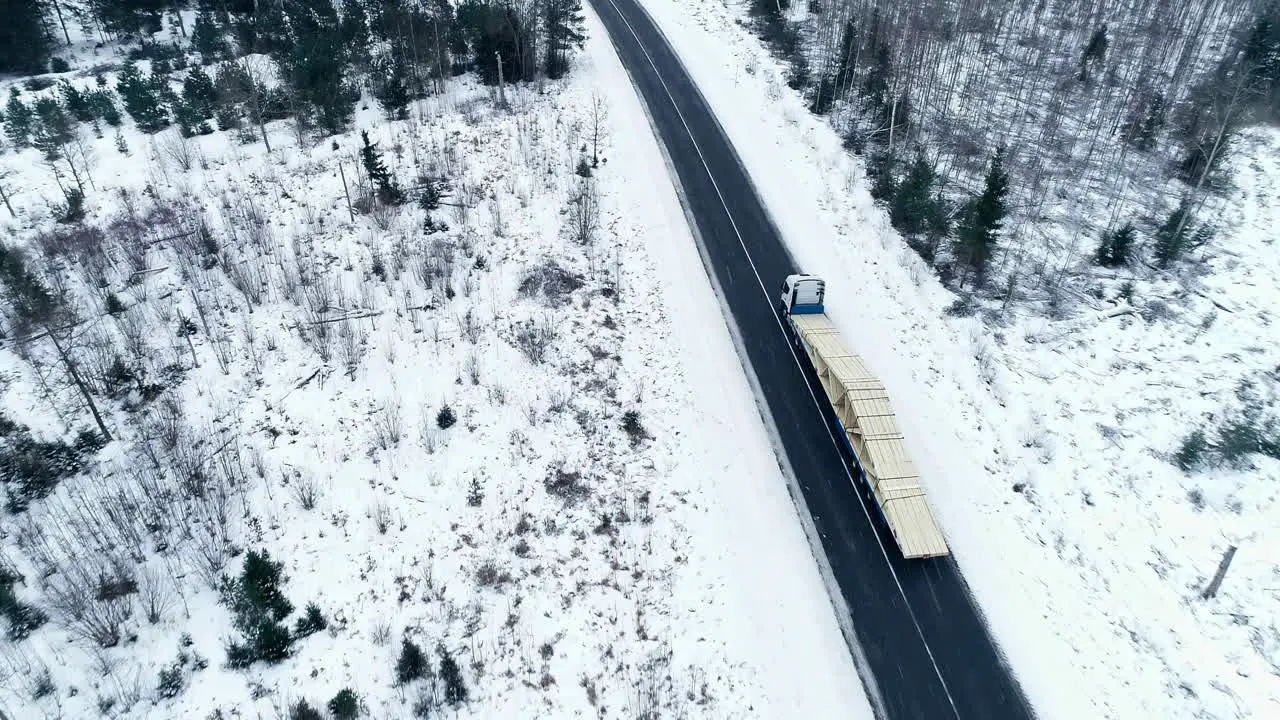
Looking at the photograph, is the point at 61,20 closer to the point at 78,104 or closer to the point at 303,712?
the point at 78,104

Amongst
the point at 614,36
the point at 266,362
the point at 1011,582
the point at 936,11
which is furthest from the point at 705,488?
the point at 936,11

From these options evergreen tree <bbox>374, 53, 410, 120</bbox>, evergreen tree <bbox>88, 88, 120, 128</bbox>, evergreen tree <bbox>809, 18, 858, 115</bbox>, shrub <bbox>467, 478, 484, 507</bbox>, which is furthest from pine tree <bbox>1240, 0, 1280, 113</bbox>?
evergreen tree <bbox>88, 88, 120, 128</bbox>

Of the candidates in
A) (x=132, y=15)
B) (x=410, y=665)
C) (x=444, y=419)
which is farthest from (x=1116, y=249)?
(x=132, y=15)

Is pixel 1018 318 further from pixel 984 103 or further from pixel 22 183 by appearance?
pixel 22 183

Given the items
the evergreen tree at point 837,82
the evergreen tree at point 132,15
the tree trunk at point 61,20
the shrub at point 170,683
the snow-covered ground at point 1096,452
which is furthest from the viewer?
the tree trunk at point 61,20

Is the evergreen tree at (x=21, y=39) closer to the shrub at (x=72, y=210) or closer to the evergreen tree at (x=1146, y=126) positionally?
the shrub at (x=72, y=210)

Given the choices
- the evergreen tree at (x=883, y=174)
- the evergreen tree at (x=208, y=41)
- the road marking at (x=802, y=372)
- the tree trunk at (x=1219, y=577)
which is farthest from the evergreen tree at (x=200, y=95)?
the tree trunk at (x=1219, y=577)
